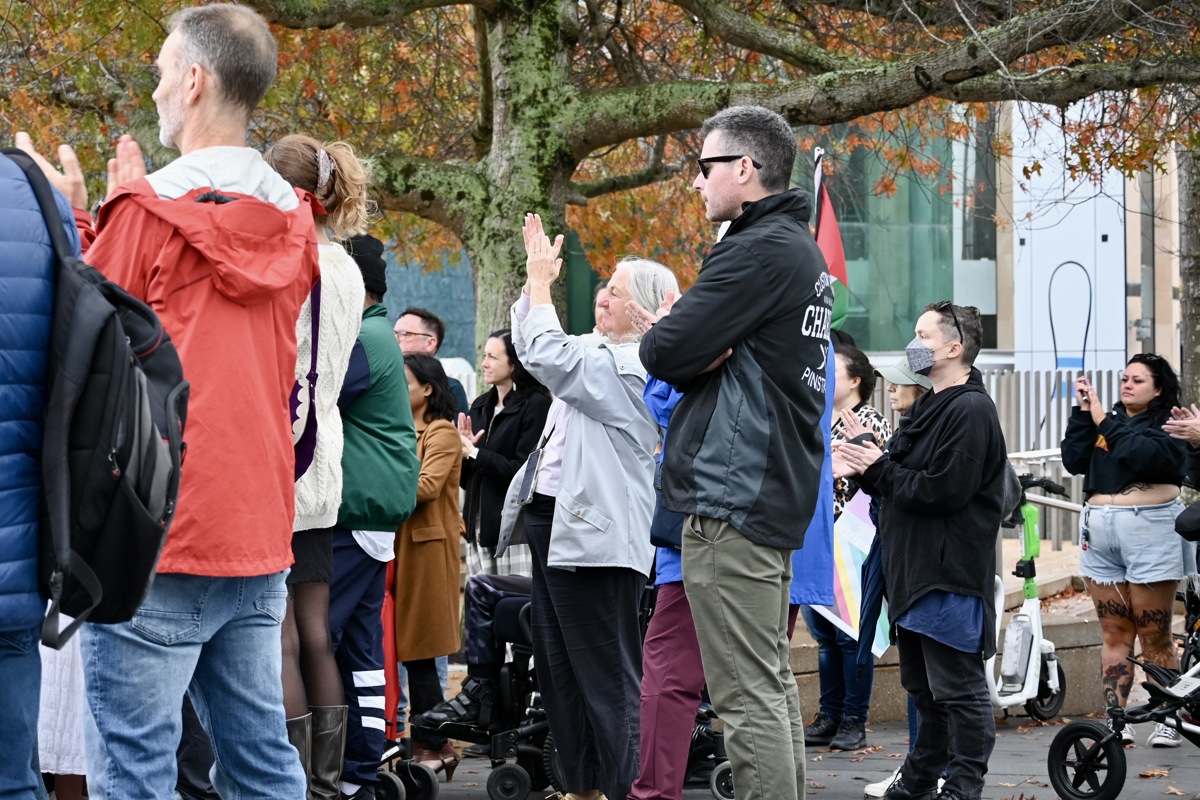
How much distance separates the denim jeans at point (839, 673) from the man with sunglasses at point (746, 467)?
141 inches

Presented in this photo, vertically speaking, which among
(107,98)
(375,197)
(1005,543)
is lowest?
(1005,543)

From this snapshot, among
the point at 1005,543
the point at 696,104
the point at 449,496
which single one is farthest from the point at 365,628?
the point at 1005,543

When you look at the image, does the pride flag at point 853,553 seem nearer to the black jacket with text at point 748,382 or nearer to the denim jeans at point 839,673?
the denim jeans at point 839,673

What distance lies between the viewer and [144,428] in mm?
2791

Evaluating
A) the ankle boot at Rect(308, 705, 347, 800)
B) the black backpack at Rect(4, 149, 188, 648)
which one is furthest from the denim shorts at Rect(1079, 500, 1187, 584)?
the black backpack at Rect(4, 149, 188, 648)

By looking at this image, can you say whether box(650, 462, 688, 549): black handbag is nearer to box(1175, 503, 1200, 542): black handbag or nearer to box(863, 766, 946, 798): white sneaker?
box(863, 766, 946, 798): white sneaker

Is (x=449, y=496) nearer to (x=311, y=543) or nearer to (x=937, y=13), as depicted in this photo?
(x=311, y=543)

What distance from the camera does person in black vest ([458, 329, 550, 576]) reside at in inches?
296

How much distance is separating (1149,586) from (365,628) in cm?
463

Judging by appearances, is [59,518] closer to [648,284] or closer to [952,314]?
[648,284]

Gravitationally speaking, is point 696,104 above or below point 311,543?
above

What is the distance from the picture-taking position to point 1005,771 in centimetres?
722

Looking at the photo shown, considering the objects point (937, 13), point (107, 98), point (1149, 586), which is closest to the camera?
point (1149, 586)

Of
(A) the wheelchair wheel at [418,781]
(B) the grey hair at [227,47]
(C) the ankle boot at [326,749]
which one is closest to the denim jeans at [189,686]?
(B) the grey hair at [227,47]
